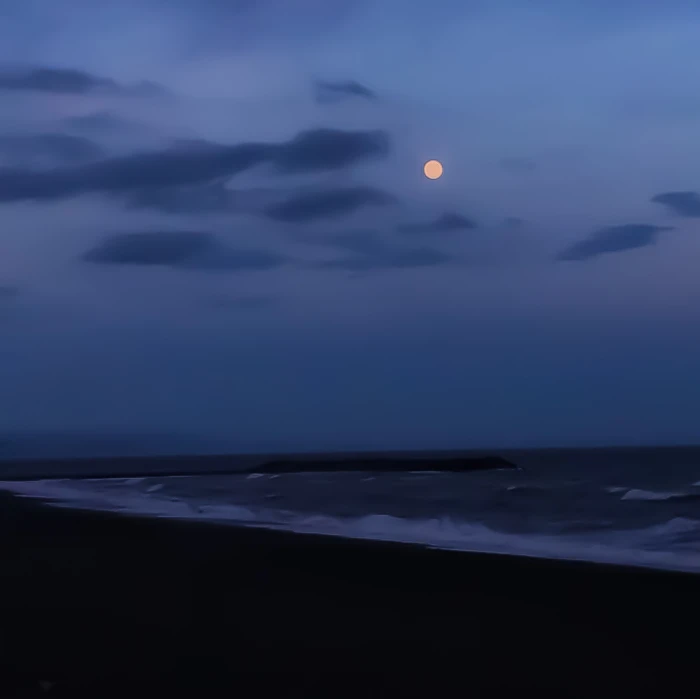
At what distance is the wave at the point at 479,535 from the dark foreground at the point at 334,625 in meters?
2.64

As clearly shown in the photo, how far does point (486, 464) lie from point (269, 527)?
62.0 meters

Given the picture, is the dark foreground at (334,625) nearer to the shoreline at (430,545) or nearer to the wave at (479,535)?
the shoreline at (430,545)

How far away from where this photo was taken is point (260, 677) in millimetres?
6195

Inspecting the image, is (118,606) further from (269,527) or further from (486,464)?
(486,464)

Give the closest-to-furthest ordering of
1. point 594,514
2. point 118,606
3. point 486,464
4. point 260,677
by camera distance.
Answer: point 260,677 → point 118,606 → point 594,514 → point 486,464

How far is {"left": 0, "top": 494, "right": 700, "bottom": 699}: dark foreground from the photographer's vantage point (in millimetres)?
6168

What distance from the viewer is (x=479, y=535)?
19344 millimetres

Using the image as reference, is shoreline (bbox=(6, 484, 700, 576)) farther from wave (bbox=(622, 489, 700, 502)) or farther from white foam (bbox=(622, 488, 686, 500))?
white foam (bbox=(622, 488, 686, 500))

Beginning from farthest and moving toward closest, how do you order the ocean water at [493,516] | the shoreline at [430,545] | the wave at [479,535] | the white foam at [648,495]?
the white foam at [648,495] < the ocean water at [493,516] < the wave at [479,535] < the shoreline at [430,545]

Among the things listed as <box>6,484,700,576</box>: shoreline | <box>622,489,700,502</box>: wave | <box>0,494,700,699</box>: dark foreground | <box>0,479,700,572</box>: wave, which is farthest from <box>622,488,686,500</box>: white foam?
<box>0,494,700,699</box>: dark foreground

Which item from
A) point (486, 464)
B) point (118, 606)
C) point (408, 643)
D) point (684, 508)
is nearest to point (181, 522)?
point (118, 606)

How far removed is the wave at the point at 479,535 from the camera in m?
15.3

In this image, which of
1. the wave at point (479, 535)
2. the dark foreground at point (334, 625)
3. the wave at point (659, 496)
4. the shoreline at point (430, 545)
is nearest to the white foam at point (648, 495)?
the wave at point (659, 496)

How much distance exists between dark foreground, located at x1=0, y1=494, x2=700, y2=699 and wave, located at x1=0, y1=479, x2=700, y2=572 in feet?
8.66
